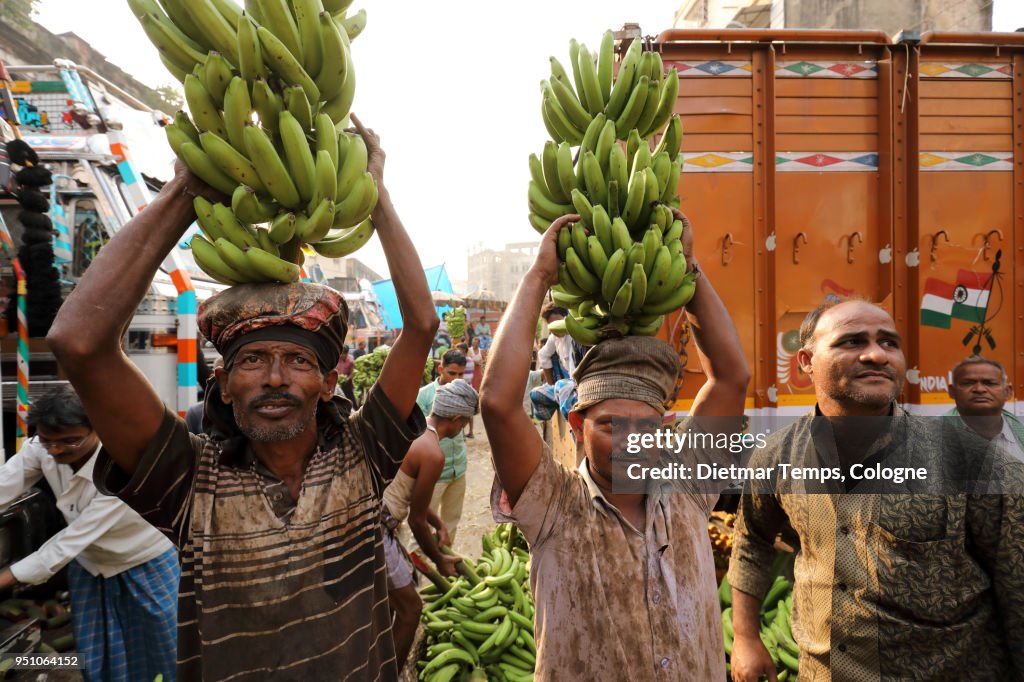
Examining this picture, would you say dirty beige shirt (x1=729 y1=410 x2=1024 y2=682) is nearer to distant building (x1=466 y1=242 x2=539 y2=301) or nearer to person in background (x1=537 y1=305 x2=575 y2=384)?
person in background (x1=537 y1=305 x2=575 y2=384)

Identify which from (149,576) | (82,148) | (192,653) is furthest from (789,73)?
(82,148)

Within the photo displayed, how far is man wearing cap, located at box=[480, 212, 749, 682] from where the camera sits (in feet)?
5.65

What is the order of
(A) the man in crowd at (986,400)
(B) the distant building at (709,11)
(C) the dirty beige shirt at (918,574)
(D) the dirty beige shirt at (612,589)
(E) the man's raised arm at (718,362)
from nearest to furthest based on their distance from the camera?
(D) the dirty beige shirt at (612,589), (C) the dirty beige shirt at (918,574), (E) the man's raised arm at (718,362), (A) the man in crowd at (986,400), (B) the distant building at (709,11)

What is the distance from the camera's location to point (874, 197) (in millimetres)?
3938

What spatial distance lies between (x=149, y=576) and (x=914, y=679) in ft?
12.8

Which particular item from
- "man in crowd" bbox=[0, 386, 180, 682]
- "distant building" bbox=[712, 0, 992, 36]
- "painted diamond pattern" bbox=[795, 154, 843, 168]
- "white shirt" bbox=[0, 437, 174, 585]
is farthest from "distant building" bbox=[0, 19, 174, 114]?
"distant building" bbox=[712, 0, 992, 36]

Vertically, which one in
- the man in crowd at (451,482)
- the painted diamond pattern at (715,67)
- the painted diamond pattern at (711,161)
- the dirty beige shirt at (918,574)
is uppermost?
the painted diamond pattern at (715,67)

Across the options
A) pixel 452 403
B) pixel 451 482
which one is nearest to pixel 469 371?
pixel 451 482

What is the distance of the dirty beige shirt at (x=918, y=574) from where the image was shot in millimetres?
1834

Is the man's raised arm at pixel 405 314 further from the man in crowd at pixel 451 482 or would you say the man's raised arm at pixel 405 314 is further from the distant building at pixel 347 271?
the distant building at pixel 347 271

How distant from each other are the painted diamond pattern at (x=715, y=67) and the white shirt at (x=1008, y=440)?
2969 millimetres

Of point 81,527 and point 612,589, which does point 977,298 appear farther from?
point 81,527

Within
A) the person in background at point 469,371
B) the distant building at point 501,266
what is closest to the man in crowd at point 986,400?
the person in background at point 469,371

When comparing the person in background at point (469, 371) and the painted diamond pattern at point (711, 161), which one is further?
the person in background at point (469, 371)
